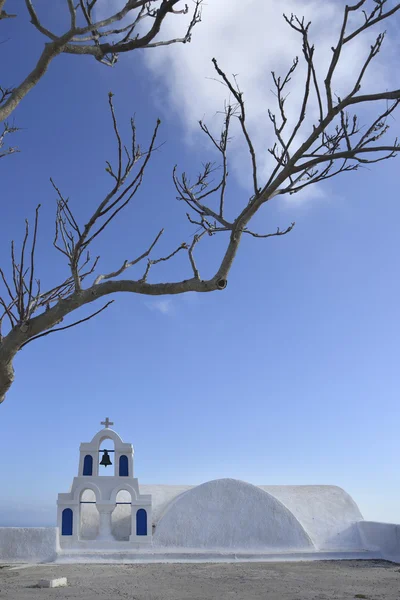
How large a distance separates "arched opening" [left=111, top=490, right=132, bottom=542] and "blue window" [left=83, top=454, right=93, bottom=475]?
1125 mm

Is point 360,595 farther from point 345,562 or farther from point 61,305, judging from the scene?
point 61,305

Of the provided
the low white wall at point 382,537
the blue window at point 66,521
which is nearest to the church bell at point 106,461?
the blue window at point 66,521

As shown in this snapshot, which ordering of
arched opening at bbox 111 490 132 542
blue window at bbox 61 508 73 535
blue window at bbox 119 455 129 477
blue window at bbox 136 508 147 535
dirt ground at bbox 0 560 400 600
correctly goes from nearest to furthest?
dirt ground at bbox 0 560 400 600
blue window at bbox 61 508 73 535
blue window at bbox 136 508 147 535
arched opening at bbox 111 490 132 542
blue window at bbox 119 455 129 477

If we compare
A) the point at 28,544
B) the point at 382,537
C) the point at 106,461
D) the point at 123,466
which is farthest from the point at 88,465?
the point at 382,537

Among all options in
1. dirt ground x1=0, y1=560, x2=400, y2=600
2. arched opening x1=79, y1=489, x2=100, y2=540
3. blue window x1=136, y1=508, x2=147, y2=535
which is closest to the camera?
dirt ground x1=0, y1=560, x2=400, y2=600

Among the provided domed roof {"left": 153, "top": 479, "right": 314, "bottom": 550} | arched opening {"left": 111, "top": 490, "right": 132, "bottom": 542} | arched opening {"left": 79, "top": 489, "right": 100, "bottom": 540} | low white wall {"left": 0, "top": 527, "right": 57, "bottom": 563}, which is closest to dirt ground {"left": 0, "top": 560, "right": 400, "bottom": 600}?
low white wall {"left": 0, "top": 527, "right": 57, "bottom": 563}

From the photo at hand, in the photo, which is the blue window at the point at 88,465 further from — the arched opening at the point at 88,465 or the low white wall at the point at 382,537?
the low white wall at the point at 382,537

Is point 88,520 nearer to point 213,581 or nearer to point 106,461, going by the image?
point 106,461

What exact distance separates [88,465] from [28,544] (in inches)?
94.8

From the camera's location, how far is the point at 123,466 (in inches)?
611

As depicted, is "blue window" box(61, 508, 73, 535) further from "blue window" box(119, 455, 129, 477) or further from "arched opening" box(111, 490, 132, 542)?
"blue window" box(119, 455, 129, 477)

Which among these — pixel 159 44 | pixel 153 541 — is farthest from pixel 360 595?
pixel 159 44

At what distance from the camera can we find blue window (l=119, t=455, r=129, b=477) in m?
15.5

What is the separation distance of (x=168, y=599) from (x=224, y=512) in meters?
7.18
